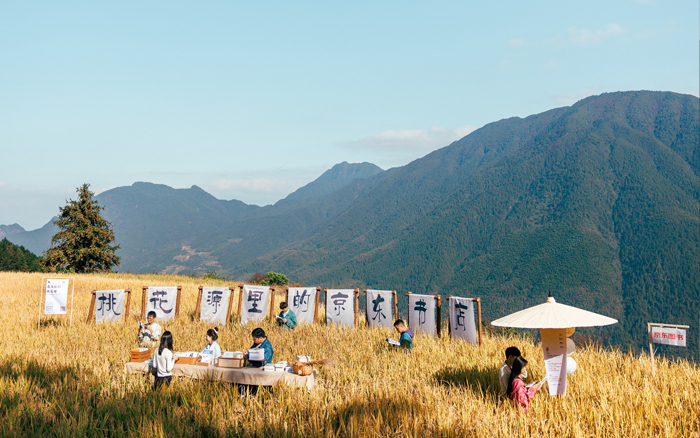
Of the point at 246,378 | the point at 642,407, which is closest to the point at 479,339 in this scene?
the point at 642,407

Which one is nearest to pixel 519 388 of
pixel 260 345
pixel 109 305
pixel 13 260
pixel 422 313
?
pixel 260 345

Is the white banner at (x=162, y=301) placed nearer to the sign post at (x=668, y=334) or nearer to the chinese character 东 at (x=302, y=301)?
the chinese character 东 at (x=302, y=301)

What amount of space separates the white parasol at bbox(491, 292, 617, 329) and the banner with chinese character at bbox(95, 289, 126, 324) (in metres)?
14.0

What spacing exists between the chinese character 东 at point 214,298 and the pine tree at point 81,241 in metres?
33.2

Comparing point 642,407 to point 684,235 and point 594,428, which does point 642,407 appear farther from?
point 684,235

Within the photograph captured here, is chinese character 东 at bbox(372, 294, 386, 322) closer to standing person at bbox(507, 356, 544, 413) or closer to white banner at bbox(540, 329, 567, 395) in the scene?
white banner at bbox(540, 329, 567, 395)

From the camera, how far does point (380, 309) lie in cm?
1497

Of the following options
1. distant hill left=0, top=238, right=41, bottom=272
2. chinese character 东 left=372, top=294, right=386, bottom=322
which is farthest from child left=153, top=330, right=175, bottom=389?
distant hill left=0, top=238, right=41, bottom=272

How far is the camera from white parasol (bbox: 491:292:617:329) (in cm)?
658

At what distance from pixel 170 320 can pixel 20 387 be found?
330 inches

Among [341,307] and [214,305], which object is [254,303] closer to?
[214,305]

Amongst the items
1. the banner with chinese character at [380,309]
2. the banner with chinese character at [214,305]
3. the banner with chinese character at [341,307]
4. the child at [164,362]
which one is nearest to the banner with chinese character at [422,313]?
the banner with chinese character at [380,309]

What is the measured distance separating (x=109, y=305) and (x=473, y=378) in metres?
13.5

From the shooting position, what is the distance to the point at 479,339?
11375 millimetres
